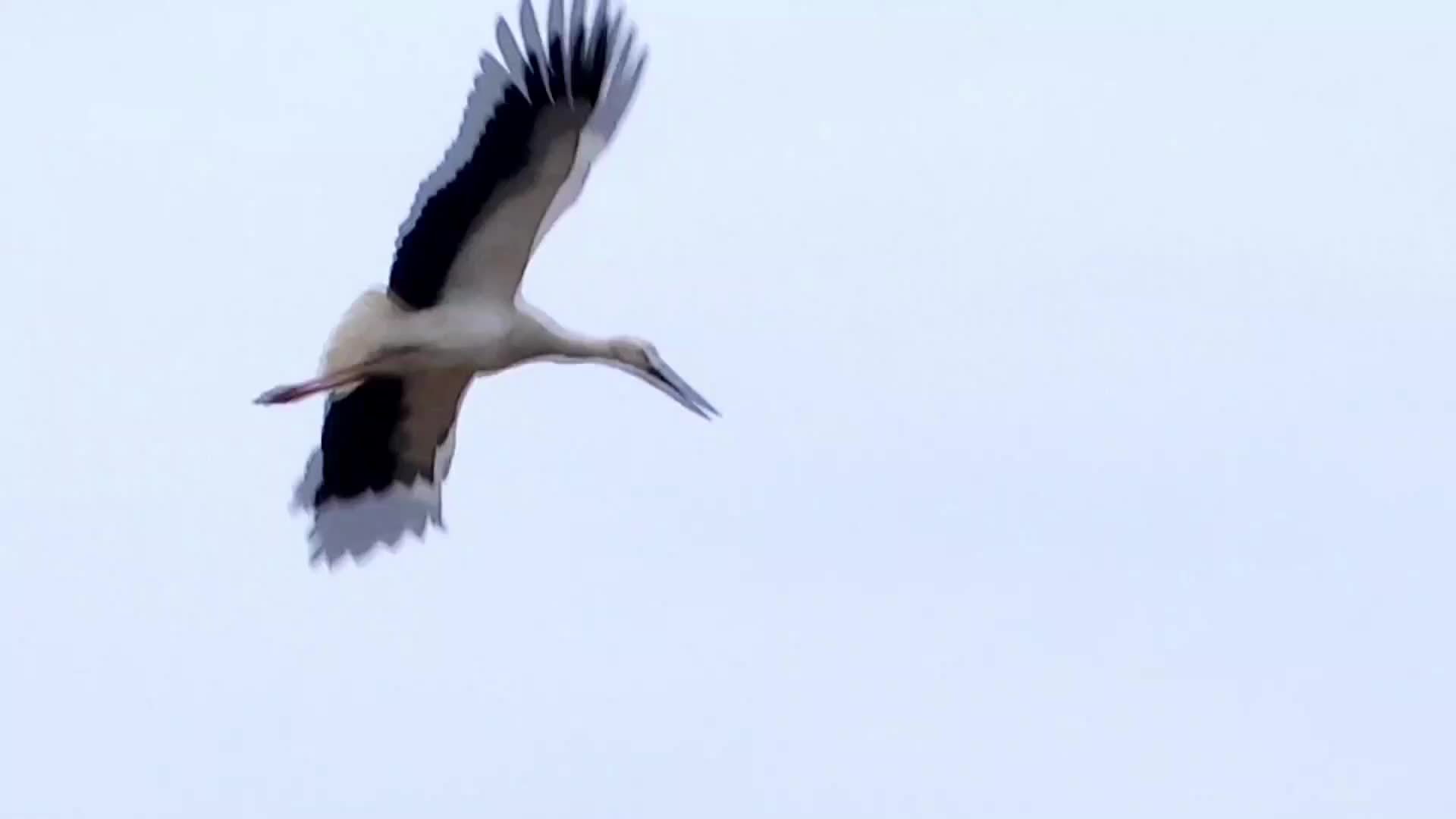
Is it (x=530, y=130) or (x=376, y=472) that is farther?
(x=376, y=472)

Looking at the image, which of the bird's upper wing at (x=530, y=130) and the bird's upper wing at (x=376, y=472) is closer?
the bird's upper wing at (x=530, y=130)

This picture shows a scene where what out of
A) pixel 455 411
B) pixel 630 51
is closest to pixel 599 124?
pixel 630 51

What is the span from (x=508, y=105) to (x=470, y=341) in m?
1.23

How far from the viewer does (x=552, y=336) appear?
24.3 meters

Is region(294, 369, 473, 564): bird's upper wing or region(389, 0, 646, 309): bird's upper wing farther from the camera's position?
region(294, 369, 473, 564): bird's upper wing

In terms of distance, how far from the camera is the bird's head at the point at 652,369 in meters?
25.2

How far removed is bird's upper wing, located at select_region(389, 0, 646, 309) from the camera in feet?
76.9

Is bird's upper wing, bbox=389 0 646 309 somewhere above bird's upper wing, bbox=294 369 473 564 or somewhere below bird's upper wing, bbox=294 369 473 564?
above

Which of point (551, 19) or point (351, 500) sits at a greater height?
point (551, 19)

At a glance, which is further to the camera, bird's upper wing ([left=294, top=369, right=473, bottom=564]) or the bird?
bird's upper wing ([left=294, top=369, right=473, bottom=564])

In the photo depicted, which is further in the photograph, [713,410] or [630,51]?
[713,410]

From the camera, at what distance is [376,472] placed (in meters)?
25.1

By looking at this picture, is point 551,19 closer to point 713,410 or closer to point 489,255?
point 489,255

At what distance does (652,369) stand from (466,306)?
1.61 metres
